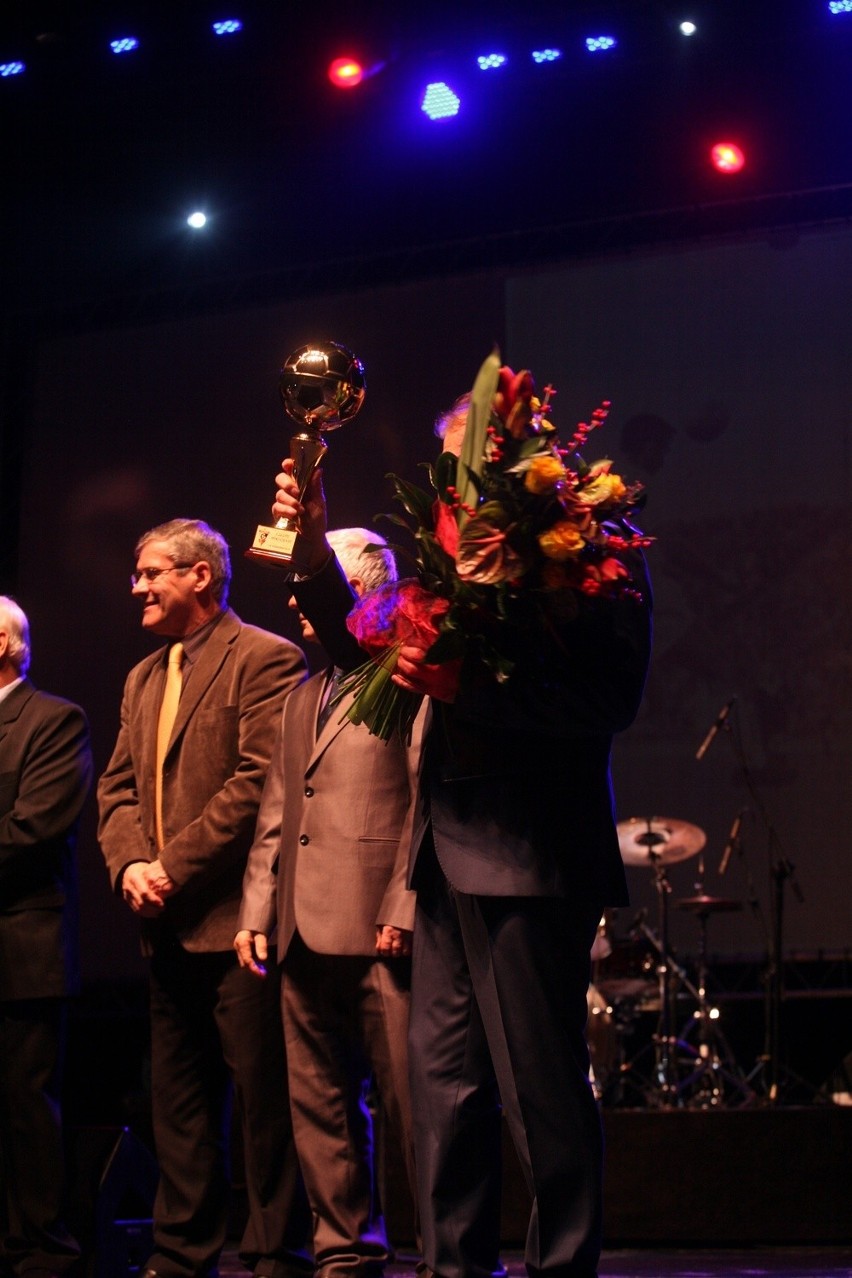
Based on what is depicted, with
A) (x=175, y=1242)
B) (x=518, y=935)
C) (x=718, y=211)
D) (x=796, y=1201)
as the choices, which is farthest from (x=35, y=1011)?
(x=718, y=211)

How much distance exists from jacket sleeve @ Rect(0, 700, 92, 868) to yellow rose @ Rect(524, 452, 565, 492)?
7.26 feet

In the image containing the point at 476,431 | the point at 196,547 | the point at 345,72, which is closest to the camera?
the point at 476,431

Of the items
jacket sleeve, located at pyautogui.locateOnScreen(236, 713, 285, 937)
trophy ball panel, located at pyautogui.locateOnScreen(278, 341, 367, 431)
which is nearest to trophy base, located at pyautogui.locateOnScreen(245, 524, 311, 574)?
trophy ball panel, located at pyautogui.locateOnScreen(278, 341, 367, 431)

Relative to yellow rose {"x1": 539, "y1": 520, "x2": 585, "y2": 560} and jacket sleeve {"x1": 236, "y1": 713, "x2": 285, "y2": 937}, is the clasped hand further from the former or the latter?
yellow rose {"x1": 539, "y1": 520, "x2": 585, "y2": 560}

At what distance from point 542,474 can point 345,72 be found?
551cm

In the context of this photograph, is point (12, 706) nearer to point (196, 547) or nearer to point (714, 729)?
point (196, 547)

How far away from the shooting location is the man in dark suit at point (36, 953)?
3.54 metres

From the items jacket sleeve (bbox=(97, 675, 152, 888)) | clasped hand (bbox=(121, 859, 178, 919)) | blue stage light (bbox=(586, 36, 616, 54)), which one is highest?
blue stage light (bbox=(586, 36, 616, 54))

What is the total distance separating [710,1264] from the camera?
4.09 meters

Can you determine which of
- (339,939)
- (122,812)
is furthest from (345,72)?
(339,939)

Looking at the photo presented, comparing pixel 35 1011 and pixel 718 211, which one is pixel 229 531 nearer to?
pixel 718 211

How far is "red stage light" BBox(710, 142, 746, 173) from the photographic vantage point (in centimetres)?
683

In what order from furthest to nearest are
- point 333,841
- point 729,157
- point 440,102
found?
1. point 440,102
2. point 729,157
3. point 333,841

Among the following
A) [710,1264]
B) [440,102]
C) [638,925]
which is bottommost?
[710,1264]
